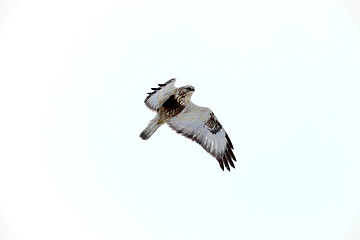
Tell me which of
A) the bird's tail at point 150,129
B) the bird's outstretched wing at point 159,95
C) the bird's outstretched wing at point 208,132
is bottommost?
the bird's tail at point 150,129

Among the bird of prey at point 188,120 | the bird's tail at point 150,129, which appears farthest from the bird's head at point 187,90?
the bird's tail at point 150,129

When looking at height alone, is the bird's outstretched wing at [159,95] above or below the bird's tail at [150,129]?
above

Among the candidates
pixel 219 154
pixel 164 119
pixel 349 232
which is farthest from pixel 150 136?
pixel 349 232

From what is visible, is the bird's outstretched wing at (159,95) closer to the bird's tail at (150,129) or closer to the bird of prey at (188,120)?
the bird of prey at (188,120)

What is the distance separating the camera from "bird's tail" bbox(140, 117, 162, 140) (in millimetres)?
10836

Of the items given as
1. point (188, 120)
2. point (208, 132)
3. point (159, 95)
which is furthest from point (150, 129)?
point (208, 132)

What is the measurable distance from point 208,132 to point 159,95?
1998 millimetres

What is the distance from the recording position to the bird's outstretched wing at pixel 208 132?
11.7 metres

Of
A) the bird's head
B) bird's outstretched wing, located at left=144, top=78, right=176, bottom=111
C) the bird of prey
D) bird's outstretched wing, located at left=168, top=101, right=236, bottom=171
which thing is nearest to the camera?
Result: bird's outstretched wing, located at left=144, top=78, right=176, bottom=111

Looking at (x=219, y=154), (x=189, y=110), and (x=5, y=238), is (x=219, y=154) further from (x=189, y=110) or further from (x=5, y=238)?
(x=5, y=238)

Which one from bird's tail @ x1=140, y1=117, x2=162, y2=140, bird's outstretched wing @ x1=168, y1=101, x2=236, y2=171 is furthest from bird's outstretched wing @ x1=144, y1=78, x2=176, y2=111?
bird's outstretched wing @ x1=168, y1=101, x2=236, y2=171

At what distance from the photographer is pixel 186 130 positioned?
1193cm

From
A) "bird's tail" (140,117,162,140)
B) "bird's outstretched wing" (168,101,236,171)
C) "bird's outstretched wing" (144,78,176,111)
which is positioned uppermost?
"bird's outstretched wing" (168,101,236,171)

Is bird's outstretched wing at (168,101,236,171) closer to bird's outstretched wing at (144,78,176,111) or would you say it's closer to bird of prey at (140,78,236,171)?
bird of prey at (140,78,236,171)
